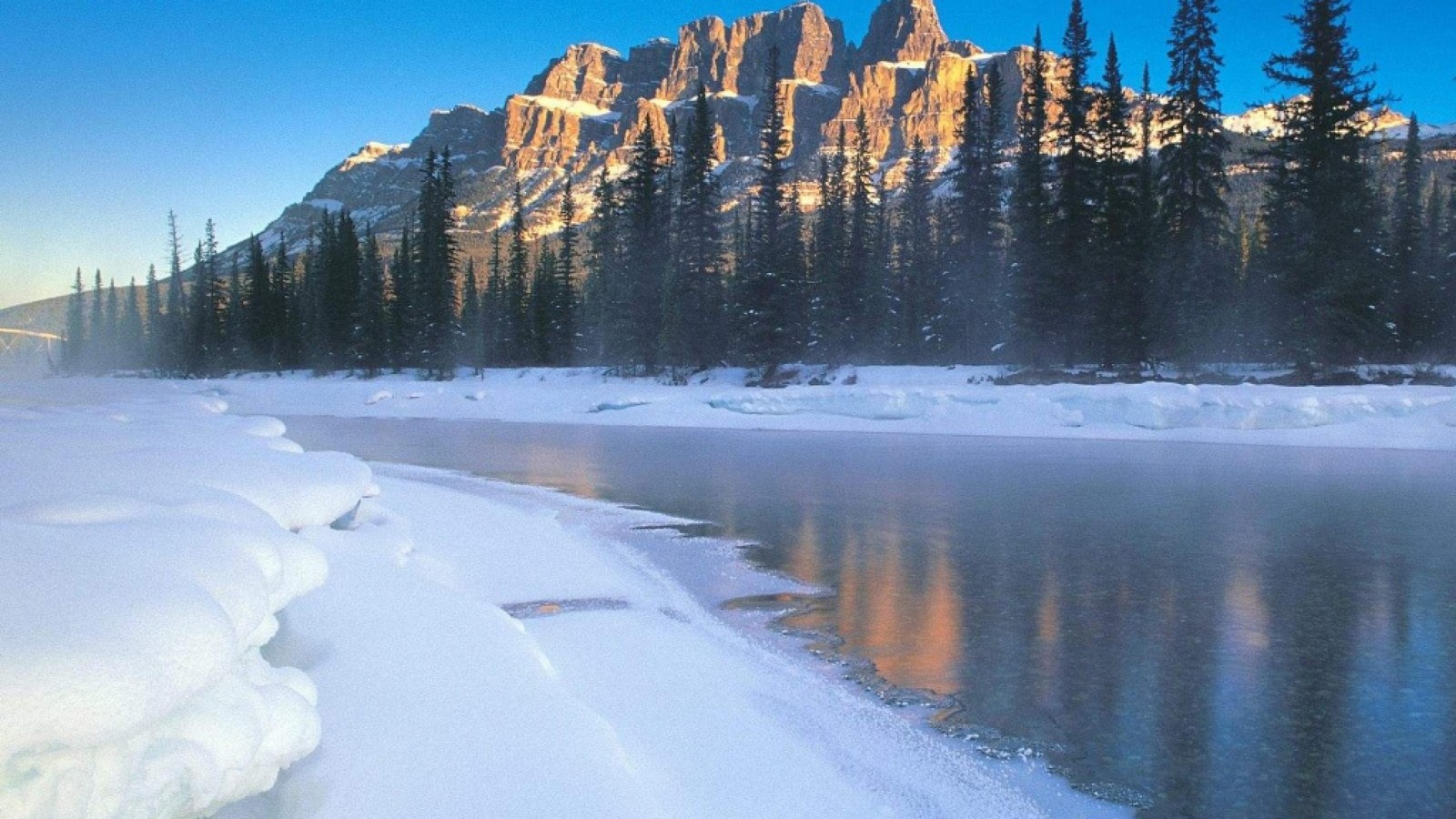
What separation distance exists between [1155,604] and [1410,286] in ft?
120

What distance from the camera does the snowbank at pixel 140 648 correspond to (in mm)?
2057

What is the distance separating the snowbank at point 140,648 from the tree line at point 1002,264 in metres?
29.0

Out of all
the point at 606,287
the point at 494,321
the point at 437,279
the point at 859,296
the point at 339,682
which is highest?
the point at 437,279

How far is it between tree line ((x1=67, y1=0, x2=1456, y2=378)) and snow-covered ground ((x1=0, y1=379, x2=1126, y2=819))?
86.6ft

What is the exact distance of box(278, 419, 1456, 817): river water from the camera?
448 centimetres

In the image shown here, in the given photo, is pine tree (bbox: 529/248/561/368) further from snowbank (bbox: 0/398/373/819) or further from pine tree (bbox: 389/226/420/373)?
snowbank (bbox: 0/398/373/819)

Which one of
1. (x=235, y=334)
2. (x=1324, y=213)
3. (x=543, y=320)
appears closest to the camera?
(x=1324, y=213)

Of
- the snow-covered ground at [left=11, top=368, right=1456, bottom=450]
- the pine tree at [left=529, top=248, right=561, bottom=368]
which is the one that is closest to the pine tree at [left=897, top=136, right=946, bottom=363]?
the snow-covered ground at [left=11, top=368, right=1456, bottom=450]

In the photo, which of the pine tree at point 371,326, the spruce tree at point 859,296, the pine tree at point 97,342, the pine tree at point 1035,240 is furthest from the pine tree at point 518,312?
the pine tree at point 97,342

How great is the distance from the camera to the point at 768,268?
38750 mm

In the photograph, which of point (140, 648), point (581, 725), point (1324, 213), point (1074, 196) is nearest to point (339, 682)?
point (581, 725)

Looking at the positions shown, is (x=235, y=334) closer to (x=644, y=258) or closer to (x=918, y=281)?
(x=644, y=258)

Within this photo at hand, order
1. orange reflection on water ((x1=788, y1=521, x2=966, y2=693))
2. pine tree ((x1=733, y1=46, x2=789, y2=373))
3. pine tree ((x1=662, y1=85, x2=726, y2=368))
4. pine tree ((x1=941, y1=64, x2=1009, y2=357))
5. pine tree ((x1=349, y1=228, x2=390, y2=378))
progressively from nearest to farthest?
orange reflection on water ((x1=788, y1=521, x2=966, y2=693)) → pine tree ((x1=733, y1=46, x2=789, y2=373)) → pine tree ((x1=941, y1=64, x2=1009, y2=357)) → pine tree ((x1=662, y1=85, x2=726, y2=368)) → pine tree ((x1=349, y1=228, x2=390, y2=378))

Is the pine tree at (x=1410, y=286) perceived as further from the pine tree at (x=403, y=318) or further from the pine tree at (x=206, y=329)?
the pine tree at (x=206, y=329)
